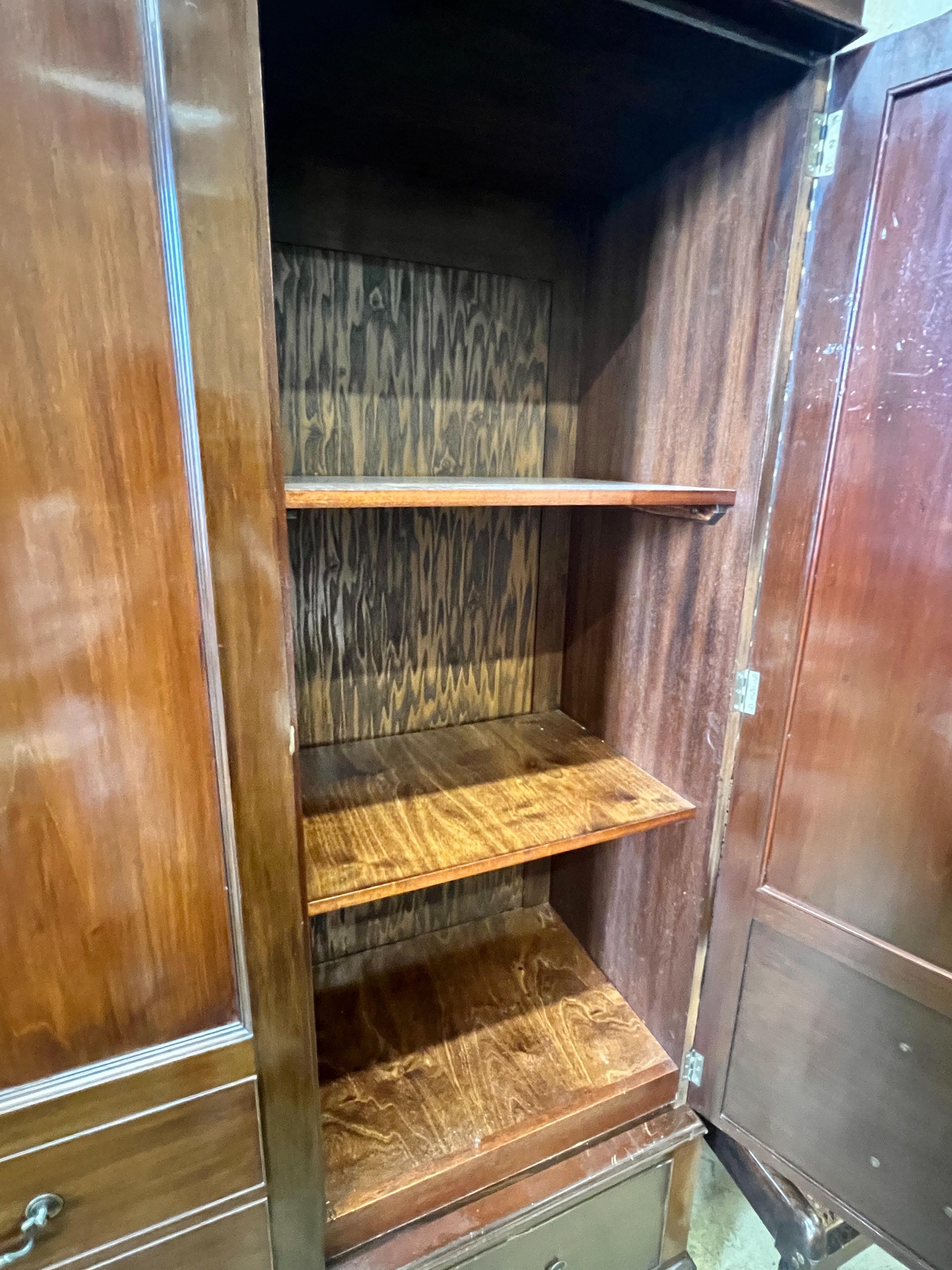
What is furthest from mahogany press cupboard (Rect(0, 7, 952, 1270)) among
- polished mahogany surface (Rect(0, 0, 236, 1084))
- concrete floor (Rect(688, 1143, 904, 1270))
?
concrete floor (Rect(688, 1143, 904, 1270))

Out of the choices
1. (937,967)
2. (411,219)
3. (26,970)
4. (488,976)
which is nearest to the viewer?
(26,970)

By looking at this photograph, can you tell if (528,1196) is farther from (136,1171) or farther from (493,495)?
(493,495)

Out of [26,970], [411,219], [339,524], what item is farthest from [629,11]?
[26,970]

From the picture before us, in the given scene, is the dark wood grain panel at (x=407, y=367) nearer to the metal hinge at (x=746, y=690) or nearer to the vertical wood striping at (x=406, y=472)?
the vertical wood striping at (x=406, y=472)

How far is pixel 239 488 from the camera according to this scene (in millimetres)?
618

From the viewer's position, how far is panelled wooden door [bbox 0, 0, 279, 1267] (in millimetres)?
521

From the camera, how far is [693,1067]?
45.4 inches

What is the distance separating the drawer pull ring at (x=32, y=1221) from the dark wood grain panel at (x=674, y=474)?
0.90m

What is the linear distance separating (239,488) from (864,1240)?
171 centimetres

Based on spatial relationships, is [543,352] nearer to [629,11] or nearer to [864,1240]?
[629,11]

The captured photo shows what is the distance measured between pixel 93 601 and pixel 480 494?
0.43 meters

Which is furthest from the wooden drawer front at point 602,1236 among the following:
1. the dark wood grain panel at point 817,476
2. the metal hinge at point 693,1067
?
the dark wood grain panel at point 817,476

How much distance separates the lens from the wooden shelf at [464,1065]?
1029mm

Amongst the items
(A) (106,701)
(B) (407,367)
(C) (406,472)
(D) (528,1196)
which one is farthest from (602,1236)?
(B) (407,367)
